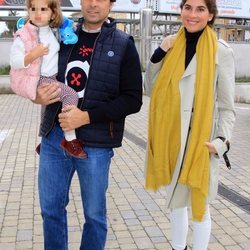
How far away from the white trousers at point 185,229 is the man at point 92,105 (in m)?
0.61

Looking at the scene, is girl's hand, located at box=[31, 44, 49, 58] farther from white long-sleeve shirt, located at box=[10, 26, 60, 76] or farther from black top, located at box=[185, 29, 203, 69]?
black top, located at box=[185, 29, 203, 69]

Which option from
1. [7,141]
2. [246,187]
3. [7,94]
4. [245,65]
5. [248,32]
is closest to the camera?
[246,187]

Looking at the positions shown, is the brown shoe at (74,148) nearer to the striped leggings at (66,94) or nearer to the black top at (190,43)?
the striped leggings at (66,94)

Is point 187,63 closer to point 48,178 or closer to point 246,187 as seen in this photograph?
point 48,178

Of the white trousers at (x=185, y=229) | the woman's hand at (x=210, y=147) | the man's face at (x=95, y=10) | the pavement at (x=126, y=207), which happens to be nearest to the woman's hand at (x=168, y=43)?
the man's face at (x=95, y=10)

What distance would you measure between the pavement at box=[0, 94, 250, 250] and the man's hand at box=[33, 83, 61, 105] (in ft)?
5.08

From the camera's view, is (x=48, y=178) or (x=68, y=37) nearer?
(x=68, y=37)

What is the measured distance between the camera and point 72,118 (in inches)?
94.3

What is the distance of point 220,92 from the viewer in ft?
8.55

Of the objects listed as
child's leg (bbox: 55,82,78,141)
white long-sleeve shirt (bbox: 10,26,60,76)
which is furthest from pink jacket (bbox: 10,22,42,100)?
child's leg (bbox: 55,82,78,141)

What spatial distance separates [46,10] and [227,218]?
2699 millimetres

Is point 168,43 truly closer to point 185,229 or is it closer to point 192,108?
point 192,108

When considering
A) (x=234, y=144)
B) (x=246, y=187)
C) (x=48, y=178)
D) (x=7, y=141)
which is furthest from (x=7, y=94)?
(x=48, y=178)

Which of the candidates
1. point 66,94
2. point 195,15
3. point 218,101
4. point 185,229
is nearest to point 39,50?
point 66,94
